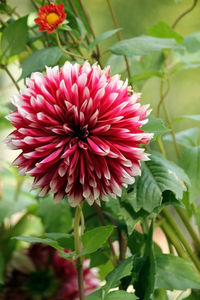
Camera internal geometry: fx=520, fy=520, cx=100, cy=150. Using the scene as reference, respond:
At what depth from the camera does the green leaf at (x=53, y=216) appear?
1.89ft

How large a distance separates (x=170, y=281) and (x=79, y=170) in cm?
18

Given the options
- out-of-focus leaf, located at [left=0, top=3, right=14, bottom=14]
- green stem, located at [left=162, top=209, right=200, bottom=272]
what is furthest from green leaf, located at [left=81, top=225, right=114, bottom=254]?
out-of-focus leaf, located at [left=0, top=3, right=14, bottom=14]

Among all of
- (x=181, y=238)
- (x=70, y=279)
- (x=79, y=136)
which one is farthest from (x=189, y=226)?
(x=79, y=136)

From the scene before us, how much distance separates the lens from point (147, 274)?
1.47ft

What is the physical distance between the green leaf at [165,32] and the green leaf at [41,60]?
0.13m

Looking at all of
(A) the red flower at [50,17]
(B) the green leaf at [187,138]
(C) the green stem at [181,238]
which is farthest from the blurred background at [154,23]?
(A) the red flower at [50,17]

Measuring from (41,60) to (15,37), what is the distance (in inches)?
2.4

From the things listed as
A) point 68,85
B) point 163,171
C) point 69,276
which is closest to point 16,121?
point 68,85

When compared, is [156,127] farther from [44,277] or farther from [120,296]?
[44,277]

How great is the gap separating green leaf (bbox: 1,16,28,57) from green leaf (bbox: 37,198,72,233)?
176mm

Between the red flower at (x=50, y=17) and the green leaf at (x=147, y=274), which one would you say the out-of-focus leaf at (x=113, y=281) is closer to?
the green leaf at (x=147, y=274)

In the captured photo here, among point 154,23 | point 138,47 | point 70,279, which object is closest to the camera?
point 138,47

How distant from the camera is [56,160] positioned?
0.31 m

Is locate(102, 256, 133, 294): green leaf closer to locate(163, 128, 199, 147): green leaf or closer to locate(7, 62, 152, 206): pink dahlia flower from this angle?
locate(7, 62, 152, 206): pink dahlia flower
